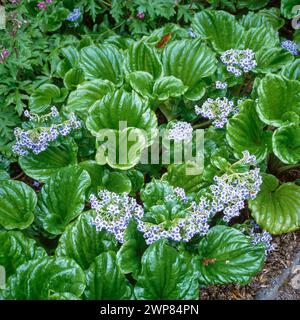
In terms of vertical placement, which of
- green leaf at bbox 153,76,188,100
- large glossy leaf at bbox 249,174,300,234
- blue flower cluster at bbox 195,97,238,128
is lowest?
large glossy leaf at bbox 249,174,300,234

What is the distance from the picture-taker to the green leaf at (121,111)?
8.09 ft

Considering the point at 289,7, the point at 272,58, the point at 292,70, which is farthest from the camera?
the point at 289,7

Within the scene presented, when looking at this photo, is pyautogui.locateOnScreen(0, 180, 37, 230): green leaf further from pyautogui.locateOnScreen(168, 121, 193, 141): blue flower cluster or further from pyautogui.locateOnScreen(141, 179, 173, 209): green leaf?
pyautogui.locateOnScreen(168, 121, 193, 141): blue flower cluster

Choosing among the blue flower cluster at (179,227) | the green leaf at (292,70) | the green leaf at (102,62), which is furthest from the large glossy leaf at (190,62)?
the blue flower cluster at (179,227)

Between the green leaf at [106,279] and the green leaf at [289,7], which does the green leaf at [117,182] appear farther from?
the green leaf at [289,7]

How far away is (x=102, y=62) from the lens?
280 centimetres

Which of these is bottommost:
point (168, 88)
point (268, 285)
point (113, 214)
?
point (268, 285)

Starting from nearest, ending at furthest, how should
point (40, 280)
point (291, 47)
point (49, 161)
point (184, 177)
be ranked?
point (40, 280) < point (184, 177) < point (49, 161) < point (291, 47)

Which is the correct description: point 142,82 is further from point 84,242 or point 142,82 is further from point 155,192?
point 84,242

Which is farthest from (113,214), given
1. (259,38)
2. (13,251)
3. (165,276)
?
(259,38)

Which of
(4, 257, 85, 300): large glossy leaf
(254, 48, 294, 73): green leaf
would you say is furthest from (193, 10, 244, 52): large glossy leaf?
(4, 257, 85, 300): large glossy leaf

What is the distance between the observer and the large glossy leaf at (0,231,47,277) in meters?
2.18

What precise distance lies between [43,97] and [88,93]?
0.28 m

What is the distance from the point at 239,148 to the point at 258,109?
0.67ft
